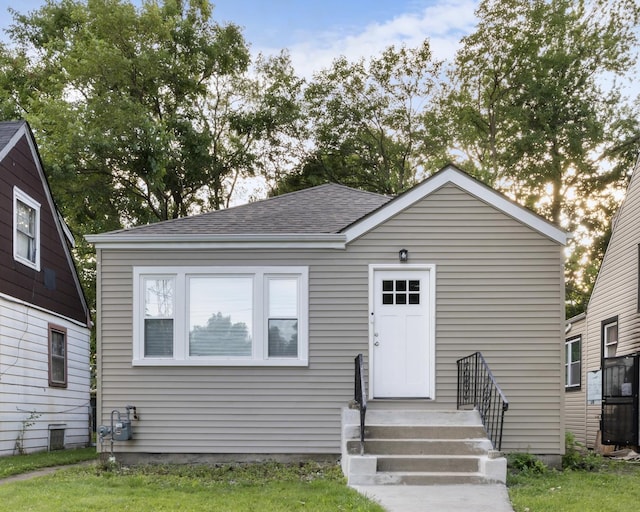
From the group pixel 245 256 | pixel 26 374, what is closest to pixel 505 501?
pixel 245 256

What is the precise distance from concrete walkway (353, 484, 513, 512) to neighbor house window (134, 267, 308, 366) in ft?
8.97

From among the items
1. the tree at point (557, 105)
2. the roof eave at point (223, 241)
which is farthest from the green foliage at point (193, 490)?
the tree at point (557, 105)

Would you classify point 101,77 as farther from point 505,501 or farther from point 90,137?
point 505,501

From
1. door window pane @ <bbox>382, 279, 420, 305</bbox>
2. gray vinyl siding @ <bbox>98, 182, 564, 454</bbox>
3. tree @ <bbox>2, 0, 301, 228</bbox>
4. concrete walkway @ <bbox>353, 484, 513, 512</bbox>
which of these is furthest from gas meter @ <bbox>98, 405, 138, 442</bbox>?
tree @ <bbox>2, 0, 301, 228</bbox>

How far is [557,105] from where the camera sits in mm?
21531

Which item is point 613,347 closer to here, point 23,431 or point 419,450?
point 419,450

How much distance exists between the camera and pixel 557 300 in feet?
30.1

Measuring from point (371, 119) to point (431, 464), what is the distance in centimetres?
1818

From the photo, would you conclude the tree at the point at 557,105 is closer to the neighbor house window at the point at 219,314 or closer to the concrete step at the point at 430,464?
the neighbor house window at the point at 219,314

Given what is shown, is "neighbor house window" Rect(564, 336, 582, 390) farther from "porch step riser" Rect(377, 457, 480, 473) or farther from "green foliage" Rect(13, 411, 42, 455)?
"green foliage" Rect(13, 411, 42, 455)

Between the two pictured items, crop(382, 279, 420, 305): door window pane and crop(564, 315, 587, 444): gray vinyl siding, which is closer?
crop(382, 279, 420, 305): door window pane

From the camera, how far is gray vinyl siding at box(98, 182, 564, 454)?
9094 millimetres

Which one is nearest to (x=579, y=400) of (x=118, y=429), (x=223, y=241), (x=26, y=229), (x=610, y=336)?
(x=610, y=336)

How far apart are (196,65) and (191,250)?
46.2 feet
